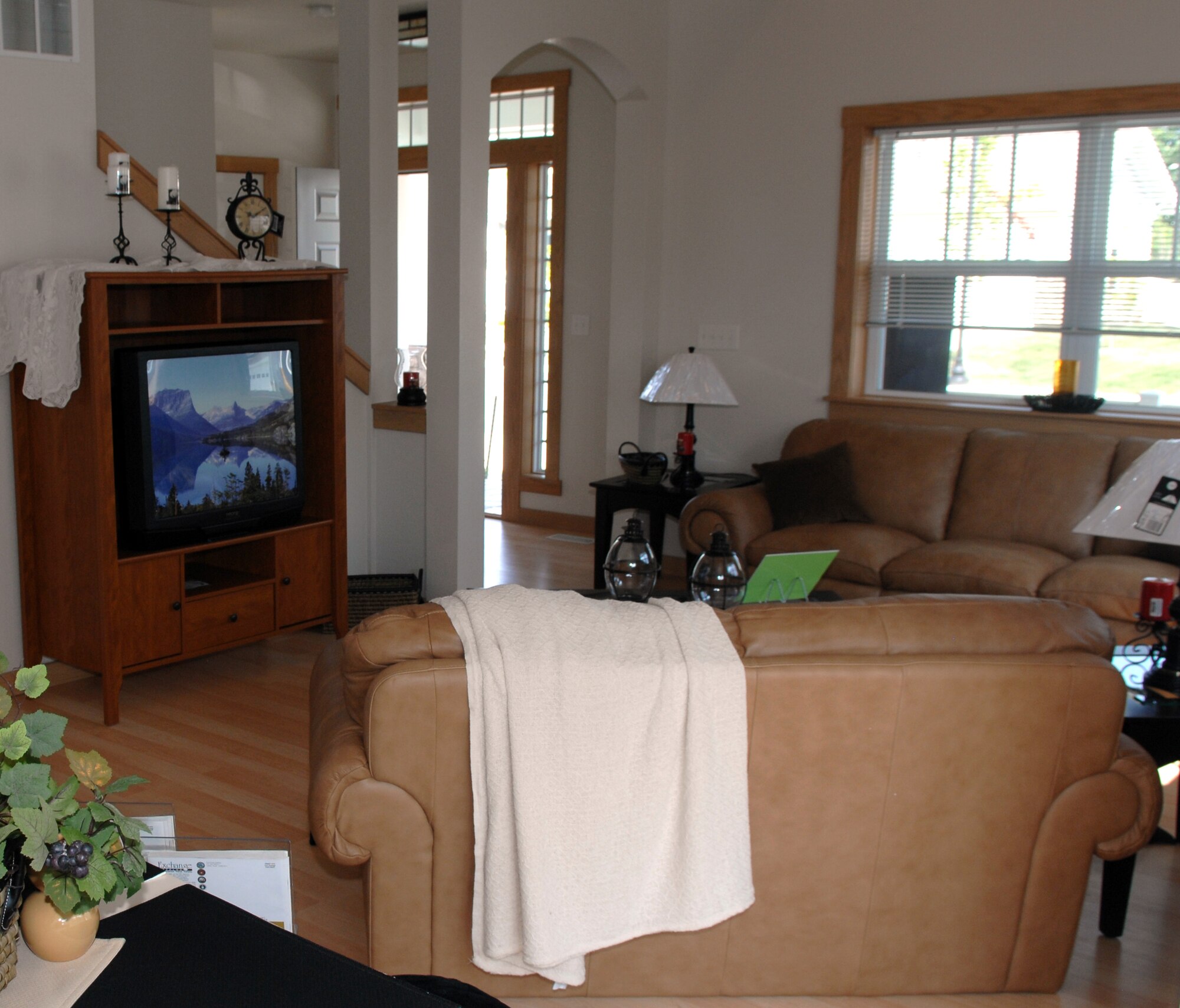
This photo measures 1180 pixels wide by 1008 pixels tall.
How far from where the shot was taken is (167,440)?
3994 millimetres

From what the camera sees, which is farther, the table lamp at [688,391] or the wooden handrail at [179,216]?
the table lamp at [688,391]

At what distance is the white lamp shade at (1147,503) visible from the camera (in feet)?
8.87

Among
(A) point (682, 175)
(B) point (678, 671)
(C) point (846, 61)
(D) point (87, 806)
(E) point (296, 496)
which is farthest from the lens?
(A) point (682, 175)

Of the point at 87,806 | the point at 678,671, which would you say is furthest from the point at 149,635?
the point at 87,806

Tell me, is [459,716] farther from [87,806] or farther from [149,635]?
[149,635]

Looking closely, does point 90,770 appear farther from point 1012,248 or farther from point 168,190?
point 1012,248

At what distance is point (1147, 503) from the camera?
2.74 metres

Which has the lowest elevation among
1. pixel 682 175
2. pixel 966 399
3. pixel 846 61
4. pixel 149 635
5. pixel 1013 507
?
pixel 149 635

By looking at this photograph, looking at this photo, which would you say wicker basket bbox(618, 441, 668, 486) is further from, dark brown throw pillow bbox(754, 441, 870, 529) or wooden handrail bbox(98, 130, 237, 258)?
wooden handrail bbox(98, 130, 237, 258)

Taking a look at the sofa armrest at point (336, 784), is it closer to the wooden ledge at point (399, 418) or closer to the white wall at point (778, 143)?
the wooden ledge at point (399, 418)

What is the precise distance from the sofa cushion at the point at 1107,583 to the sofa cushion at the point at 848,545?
618 millimetres

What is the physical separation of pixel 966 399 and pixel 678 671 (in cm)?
373

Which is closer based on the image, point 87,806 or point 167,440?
point 87,806

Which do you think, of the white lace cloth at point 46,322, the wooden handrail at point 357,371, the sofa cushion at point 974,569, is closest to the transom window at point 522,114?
the wooden handrail at point 357,371
